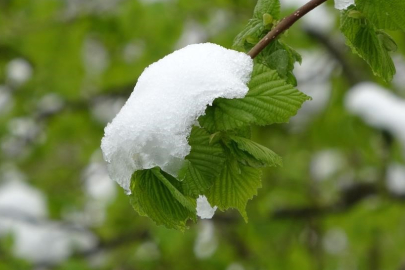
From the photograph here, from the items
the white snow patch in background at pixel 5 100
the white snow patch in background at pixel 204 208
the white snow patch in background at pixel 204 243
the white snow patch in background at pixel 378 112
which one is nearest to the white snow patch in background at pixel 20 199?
the white snow patch in background at pixel 5 100

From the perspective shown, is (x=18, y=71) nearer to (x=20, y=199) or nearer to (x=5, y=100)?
(x=5, y=100)

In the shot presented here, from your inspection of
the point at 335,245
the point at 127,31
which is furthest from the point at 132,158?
the point at 335,245

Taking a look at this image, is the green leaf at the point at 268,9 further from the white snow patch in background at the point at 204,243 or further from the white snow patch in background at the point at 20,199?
the white snow patch in background at the point at 20,199

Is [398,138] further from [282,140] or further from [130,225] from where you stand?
[130,225]

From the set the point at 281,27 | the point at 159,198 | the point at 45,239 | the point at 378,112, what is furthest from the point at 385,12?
the point at 45,239

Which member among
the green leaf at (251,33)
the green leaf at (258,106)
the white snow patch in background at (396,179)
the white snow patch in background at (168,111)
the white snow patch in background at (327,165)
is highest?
the white snow patch in background at (327,165)

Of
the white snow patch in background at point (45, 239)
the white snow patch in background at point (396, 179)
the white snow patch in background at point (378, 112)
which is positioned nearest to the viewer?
the white snow patch in background at point (378, 112)
